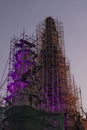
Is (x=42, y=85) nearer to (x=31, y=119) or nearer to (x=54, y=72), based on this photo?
(x=54, y=72)

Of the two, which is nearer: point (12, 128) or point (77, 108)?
point (12, 128)

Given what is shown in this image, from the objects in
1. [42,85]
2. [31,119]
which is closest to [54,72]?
[42,85]

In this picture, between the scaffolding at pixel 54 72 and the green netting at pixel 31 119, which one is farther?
the scaffolding at pixel 54 72

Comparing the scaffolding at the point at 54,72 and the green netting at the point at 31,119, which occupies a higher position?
the scaffolding at the point at 54,72

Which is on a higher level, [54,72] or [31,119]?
[54,72]

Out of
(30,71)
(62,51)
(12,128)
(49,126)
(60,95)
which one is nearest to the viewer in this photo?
(12,128)

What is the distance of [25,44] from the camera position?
5856 centimetres

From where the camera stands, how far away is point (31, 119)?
155ft

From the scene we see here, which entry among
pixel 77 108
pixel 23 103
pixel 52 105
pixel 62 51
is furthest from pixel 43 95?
pixel 62 51

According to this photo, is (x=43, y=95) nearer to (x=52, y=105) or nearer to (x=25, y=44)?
(x=52, y=105)

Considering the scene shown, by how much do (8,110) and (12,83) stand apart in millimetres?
7227

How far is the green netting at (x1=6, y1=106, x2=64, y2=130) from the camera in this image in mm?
46312

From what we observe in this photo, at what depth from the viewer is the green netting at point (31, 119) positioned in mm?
46312

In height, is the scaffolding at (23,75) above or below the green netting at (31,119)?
above
